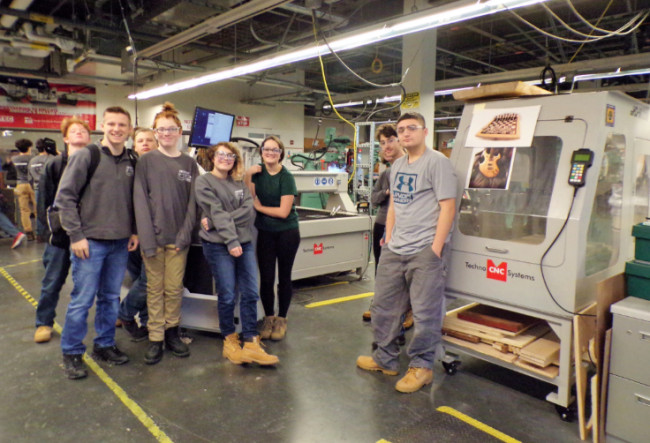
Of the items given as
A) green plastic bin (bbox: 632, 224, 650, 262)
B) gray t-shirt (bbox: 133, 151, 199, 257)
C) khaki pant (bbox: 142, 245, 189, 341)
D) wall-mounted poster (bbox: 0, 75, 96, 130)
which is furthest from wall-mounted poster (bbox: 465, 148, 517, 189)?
wall-mounted poster (bbox: 0, 75, 96, 130)

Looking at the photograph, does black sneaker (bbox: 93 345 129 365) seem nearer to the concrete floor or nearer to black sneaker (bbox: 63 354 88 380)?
the concrete floor

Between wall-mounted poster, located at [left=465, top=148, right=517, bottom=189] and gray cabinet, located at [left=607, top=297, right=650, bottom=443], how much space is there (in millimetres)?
824

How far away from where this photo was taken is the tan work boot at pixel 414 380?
257cm

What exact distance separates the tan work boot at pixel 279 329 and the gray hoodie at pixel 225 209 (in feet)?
2.53

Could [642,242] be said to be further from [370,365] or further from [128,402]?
[128,402]

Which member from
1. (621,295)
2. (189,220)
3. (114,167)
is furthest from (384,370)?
(114,167)

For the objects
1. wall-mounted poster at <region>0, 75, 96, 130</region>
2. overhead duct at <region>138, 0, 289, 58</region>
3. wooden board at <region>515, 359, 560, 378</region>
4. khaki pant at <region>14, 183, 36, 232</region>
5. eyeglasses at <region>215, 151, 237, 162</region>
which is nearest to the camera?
wooden board at <region>515, 359, 560, 378</region>

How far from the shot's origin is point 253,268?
3002 millimetres

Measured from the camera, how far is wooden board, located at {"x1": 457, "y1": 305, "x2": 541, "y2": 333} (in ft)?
8.60

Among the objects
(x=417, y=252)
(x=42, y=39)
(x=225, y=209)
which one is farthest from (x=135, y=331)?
(x=42, y=39)

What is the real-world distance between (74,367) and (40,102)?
9755 millimetres

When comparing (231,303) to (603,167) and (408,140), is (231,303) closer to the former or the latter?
(408,140)

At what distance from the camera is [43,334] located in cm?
323

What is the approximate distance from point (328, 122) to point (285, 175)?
15.9m
